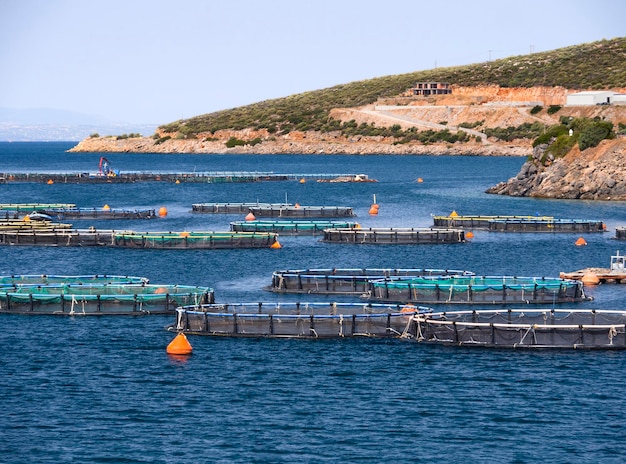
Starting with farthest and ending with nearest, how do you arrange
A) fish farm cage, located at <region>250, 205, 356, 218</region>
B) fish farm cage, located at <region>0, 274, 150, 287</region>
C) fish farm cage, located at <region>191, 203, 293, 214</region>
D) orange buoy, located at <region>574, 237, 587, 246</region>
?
1. fish farm cage, located at <region>191, 203, 293, 214</region>
2. fish farm cage, located at <region>250, 205, 356, 218</region>
3. orange buoy, located at <region>574, 237, 587, 246</region>
4. fish farm cage, located at <region>0, 274, 150, 287</region>

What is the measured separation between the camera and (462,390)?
175ft

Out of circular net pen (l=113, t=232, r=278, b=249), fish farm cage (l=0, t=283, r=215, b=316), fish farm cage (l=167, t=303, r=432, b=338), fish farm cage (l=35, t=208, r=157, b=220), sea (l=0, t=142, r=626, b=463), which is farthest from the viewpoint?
fish farm cage (l=35, t=208, r=157, b=220)

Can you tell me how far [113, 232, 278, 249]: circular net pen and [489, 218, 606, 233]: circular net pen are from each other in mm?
24789

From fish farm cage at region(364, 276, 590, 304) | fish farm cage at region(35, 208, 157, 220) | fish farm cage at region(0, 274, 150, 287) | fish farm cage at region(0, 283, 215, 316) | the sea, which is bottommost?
the sea

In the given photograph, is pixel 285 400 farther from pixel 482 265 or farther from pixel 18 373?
pixel 482 265

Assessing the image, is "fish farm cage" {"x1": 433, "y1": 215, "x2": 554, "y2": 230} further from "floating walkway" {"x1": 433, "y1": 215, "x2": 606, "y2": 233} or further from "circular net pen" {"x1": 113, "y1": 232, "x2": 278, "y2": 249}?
"circular net pen" {"x1": 113, "y1": 232, "x2": 278, "y2": 249}

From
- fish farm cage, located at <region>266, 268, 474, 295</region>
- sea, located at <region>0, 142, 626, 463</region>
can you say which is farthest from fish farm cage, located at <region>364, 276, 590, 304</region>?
fish farm cage, located at <region>266, 268, 474, 295</region>

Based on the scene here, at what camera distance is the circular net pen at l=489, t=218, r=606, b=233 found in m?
115

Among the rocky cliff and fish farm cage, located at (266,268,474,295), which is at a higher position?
the rocky cliff

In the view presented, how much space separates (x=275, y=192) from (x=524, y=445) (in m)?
134

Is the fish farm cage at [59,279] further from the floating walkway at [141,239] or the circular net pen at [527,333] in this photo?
the circular net pen at [527,333]

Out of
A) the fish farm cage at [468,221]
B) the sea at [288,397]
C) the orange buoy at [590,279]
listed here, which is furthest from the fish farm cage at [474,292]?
the fish farm cage at [468,221]

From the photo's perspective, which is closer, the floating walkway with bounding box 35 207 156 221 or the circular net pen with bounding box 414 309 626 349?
the circular net pen with bounding box 414 309 626 349

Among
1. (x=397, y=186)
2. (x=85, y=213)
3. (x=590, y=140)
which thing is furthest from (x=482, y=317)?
(x=397, y=186)
